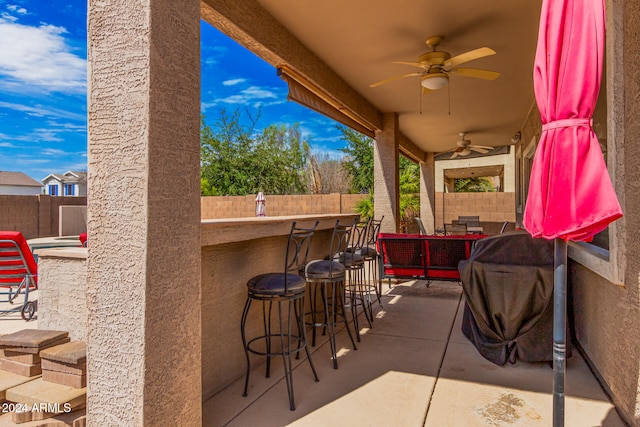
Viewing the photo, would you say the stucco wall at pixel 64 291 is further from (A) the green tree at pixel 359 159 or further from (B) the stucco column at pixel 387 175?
(A) the green tree at pixel 359 159

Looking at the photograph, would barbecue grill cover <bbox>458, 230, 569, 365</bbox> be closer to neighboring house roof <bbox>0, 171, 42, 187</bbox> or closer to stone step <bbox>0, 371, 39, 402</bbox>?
stone step <bbox>0, 371, 39, 402</bbox>

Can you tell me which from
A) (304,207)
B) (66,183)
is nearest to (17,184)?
(66,183)

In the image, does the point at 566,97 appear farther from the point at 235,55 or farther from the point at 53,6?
the point at 235,55

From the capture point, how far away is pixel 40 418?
1.89 m

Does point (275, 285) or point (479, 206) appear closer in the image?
point (275, 285)


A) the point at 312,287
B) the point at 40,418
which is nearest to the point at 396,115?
the point at 312,287

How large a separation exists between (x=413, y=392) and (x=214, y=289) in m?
1.46

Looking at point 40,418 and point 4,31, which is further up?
point 4,31

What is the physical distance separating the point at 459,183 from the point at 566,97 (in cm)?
2696

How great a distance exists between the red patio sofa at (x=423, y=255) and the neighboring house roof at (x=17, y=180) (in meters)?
36.5

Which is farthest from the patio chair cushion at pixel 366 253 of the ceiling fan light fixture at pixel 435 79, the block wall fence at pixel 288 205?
the block wall fence at pixel 288 205

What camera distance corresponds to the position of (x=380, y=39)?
14.2 ft

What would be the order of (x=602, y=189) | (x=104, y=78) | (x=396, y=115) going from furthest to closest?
(x=396, y=115)
(x=104, y=78)
(x=602, y=189)

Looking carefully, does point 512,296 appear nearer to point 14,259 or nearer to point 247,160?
point 14,259
